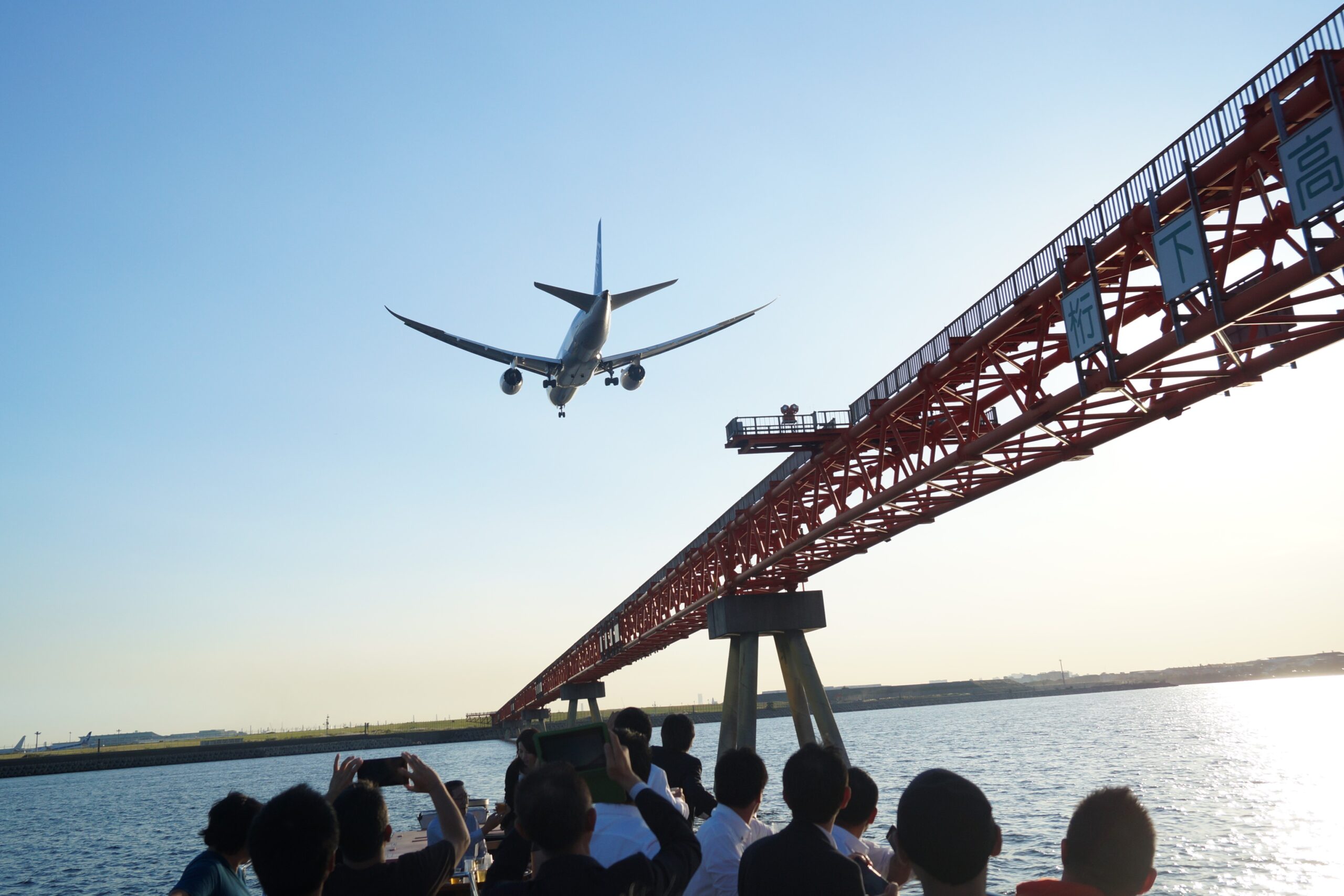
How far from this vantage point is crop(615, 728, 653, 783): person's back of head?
258 inches

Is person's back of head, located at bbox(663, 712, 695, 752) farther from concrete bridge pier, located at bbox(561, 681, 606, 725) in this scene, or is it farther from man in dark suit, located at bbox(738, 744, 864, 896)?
concrete bridge pier, located at bbox(561, 681, 606, 725)

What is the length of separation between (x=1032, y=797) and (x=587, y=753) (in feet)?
126

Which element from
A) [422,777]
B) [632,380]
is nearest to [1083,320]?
[422,777]

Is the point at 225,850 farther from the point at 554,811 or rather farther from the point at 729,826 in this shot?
the point at 729,826

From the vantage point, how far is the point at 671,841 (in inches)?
195

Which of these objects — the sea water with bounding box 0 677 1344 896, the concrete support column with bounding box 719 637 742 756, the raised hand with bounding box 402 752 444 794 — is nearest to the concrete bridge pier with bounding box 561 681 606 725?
the sea water with bounding box 0 677 1344 896

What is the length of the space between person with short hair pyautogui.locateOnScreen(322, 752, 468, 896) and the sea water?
11.4 metres

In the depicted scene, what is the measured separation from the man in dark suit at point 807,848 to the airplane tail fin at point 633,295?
4030 centimetres

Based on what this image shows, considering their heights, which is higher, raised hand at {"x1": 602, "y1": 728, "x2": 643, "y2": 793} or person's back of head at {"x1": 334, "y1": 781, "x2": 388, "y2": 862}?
raised hand at {"x1": 602, "y1": 728, "x2": 643, "y2": 793}

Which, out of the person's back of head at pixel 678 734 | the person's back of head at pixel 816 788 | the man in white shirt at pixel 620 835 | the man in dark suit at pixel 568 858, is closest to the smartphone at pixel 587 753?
the man in white shirt at pixel 620 835

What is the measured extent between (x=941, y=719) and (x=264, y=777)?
10308 cm

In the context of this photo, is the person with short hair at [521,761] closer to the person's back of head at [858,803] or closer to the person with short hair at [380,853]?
the person with short hair at [380,853]

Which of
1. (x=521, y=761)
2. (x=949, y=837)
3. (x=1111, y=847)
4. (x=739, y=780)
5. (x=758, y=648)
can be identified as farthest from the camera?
(x=758, y=648)

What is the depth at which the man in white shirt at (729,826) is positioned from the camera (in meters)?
5.53
